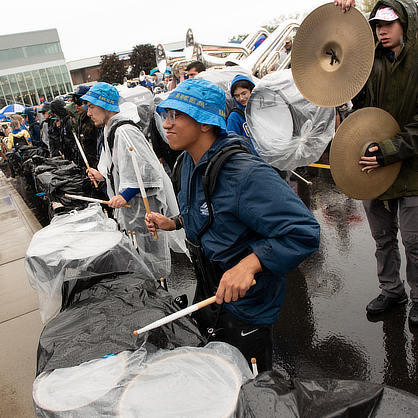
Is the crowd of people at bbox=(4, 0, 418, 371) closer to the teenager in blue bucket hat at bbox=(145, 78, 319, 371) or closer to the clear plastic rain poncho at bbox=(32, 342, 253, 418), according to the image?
the teenager in blue bucket hat at bbox=(145, 78, 319, 371)

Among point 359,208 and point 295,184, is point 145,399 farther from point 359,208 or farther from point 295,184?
point 295,184

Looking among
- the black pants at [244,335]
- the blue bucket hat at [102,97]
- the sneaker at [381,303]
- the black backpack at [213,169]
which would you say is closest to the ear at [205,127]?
the black backpack at [213,169]

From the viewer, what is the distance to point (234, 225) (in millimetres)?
1501

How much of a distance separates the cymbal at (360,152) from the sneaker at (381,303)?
934 mm

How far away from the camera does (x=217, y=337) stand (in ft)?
5.66

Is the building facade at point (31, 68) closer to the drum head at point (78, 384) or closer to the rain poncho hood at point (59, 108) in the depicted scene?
the rain poncho hood at point (59, 108)

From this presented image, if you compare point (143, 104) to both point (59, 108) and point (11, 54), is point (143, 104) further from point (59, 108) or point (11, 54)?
point (11, 54)

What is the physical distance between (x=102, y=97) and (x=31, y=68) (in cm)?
6586

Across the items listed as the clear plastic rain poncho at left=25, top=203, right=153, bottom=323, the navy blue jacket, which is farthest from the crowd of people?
the clear plastic rain poncho at left=25, top=203, right=153, bottom=323

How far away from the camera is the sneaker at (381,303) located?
2.77m

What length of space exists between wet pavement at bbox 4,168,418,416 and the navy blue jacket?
1.16 metres

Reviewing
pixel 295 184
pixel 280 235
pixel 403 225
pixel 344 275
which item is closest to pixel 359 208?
pixel 295 184

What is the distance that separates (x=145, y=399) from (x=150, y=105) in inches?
271

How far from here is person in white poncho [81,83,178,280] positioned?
9.34ft
